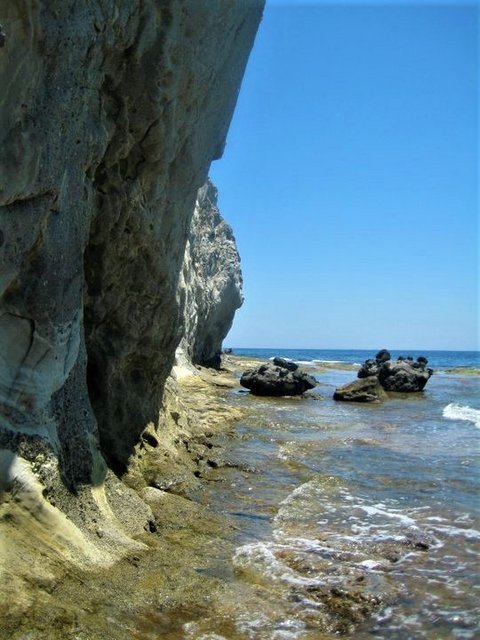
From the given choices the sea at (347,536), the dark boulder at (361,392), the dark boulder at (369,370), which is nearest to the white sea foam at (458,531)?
the sea at (347,536)

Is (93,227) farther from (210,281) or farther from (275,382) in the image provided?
(210,281)

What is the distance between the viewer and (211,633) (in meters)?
5.49

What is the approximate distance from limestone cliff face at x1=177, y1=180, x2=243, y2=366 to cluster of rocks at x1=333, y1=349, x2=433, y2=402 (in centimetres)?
1318

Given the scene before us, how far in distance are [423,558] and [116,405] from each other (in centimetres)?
588

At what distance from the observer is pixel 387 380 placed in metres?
38.9

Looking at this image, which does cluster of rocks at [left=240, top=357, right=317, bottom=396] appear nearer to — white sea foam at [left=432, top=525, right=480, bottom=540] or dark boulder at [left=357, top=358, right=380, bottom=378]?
dark boulder at [left=357, top=358, right=380, bottom=378]

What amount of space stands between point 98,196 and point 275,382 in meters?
24.6

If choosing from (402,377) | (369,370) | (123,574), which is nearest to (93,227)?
(123,574)

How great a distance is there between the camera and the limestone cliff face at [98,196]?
5844 millimetres

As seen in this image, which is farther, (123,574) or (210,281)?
(210,281)

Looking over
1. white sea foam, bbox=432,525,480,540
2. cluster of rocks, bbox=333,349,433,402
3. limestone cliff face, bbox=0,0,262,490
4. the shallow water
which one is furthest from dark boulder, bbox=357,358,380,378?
white sea foam, bbox=432,525,480,540

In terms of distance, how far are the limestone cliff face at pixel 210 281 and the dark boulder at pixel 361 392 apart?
13.0 meters

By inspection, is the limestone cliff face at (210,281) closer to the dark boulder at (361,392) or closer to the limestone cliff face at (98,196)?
the dark boulder at (361,392)

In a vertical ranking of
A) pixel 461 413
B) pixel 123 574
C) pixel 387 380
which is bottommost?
pixel 461 413
